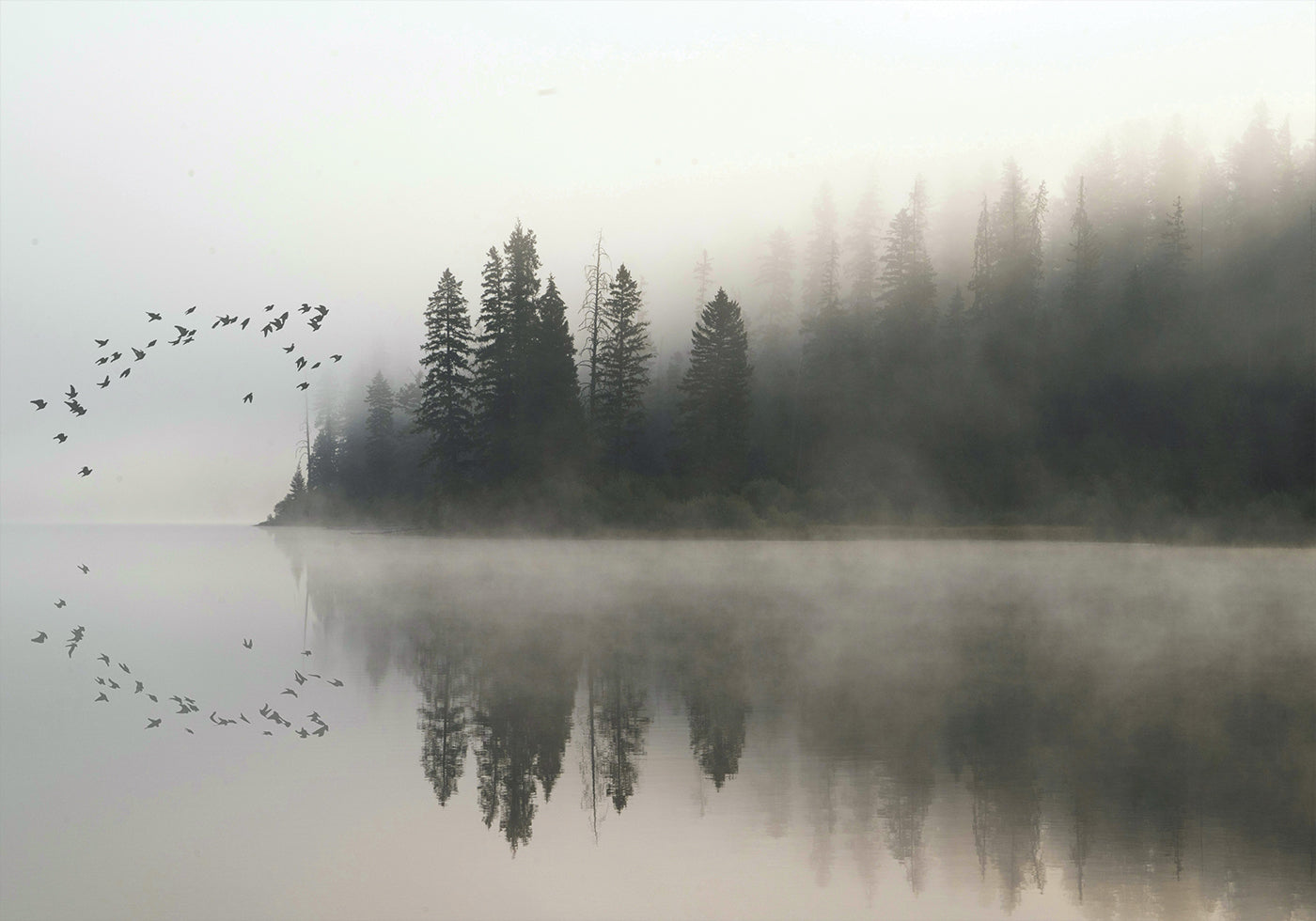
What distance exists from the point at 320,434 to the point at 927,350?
69378 mm

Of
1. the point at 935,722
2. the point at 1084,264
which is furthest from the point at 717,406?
the point at 935,722

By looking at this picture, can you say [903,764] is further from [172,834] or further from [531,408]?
[531,408]

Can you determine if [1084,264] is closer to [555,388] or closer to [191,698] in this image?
[555,388]

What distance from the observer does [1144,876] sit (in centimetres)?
771

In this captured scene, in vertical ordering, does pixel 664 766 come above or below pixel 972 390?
below

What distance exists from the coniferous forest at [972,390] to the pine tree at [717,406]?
135 mm

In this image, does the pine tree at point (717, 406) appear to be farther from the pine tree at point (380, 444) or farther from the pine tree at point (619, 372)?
the pine tree at point (380, 444)

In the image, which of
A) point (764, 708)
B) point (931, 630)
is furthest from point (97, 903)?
point (931, 630)

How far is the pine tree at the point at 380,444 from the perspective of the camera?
9800cm

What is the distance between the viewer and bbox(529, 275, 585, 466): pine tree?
62844mm

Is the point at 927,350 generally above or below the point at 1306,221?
below

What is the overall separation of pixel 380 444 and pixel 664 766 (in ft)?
298

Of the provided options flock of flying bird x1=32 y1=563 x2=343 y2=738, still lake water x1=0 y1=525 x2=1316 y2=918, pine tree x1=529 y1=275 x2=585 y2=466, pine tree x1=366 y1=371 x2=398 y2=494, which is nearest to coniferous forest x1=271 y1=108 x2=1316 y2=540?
pine tree x1=529 y1=275 x2=585 y2=466

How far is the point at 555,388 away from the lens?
63.5m
